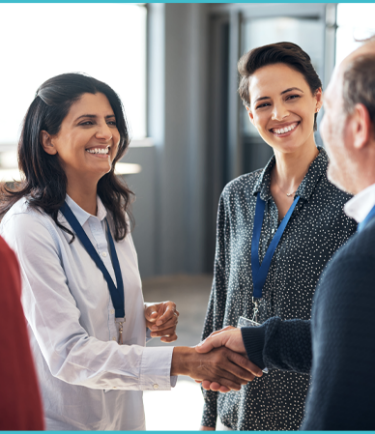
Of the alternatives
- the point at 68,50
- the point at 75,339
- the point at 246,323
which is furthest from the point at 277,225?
the point at 68,50

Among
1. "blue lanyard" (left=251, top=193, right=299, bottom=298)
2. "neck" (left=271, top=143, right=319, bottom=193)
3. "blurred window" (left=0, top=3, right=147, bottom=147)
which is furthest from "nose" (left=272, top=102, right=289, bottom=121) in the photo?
"blurred window" (left=0, top=3, right=147, bottom=147)

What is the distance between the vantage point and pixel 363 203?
103 centimetres

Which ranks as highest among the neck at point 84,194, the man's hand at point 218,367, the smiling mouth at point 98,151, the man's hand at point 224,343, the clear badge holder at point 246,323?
the smiling mouth at point 98,151

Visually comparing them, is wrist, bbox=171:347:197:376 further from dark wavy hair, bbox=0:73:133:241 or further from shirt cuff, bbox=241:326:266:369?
Answer: dark wavy hair, bbox=0:73:133:241

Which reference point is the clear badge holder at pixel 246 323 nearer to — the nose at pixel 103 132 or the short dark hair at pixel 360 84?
the nose at pixel 103 132

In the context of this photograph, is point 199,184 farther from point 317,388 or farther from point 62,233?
point 317,388

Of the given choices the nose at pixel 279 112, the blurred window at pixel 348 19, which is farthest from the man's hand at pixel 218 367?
the blurred window at pixel 348 19

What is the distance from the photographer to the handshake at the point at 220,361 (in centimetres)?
167

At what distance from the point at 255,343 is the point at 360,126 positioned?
79 centimetres

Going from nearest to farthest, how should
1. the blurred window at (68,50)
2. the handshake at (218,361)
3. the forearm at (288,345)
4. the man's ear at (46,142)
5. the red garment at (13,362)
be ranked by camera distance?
the red garment at (13,362) < the forearm at (288,345) < the handshake at (218,361) < the man's ear at (46,142) < the blurred window at (68,50)

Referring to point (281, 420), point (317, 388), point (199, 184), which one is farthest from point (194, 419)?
point (199, 184)

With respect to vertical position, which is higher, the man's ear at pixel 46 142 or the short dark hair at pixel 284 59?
the short dark hair at pixel 284 59

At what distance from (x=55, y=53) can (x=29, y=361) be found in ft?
→ 17.2

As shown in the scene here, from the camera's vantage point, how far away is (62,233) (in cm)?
162
